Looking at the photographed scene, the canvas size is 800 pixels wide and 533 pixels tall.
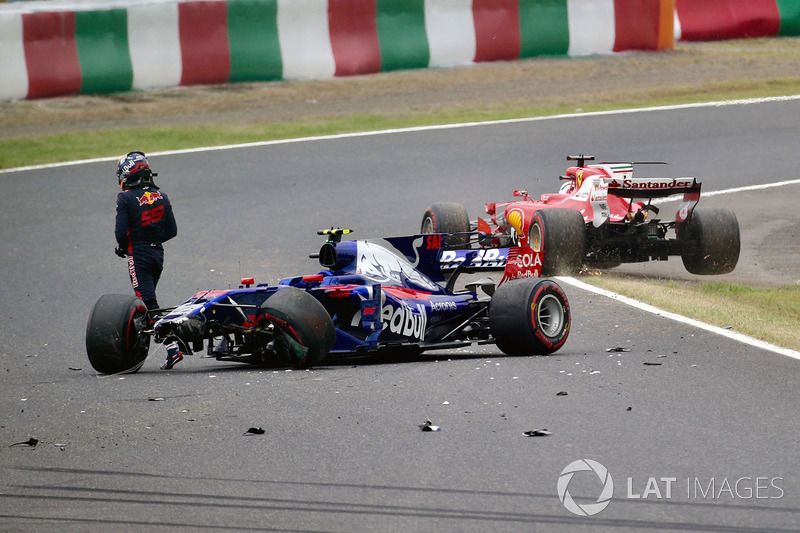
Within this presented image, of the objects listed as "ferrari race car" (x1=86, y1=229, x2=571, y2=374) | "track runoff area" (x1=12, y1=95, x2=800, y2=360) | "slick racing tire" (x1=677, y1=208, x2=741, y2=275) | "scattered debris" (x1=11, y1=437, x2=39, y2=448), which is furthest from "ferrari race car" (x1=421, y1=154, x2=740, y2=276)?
"scattered debris" (x1=11, y1=437, x2=39, y2=448)

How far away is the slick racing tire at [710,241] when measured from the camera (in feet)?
40.3

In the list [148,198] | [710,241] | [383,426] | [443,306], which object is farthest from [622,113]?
[383,426]

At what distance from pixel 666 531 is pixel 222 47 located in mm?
15408

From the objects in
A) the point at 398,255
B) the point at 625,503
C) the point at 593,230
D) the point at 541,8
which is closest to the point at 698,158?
the point at 541,8

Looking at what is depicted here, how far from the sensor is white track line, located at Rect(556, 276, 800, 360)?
28.5ft

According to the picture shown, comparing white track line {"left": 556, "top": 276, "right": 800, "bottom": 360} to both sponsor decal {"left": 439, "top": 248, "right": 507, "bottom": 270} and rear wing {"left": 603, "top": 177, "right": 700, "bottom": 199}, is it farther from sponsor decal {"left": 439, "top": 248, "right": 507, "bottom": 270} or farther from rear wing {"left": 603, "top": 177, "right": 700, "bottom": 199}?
sponsor decal {"left": 439, "top": 248, "right": 507, "bottom": 270}

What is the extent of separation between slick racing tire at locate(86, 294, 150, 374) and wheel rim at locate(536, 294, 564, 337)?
2621 mm

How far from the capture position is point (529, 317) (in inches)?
336

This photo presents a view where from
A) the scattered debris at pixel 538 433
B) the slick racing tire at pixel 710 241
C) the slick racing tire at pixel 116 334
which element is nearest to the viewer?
the scattered debris at pixel 538 433

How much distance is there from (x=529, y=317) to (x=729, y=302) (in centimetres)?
315

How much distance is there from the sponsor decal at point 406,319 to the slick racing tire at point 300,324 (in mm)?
611

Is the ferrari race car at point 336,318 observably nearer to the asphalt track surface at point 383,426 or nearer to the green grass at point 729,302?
the asphalt track surface at point 383,426

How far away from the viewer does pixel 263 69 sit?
20.0m

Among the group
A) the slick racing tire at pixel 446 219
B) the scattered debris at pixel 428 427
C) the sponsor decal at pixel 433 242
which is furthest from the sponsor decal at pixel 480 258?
the scattered debris at pixel 428 427
